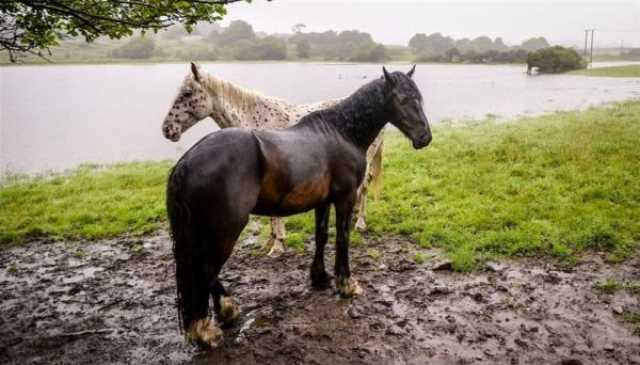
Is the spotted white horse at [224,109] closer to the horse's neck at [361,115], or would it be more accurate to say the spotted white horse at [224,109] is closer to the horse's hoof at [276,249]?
the horse's hoof at [276,249]

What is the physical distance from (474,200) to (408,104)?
4045 millimetres

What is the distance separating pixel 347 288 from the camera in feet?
16.3

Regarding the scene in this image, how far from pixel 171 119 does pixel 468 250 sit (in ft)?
15.5

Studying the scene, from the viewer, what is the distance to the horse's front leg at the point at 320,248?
4906 mm

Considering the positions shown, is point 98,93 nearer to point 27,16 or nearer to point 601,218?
point 27,16

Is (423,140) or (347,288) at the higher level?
(423,140)

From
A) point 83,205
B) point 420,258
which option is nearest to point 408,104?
point 420,258

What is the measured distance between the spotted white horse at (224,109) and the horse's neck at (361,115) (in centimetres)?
180

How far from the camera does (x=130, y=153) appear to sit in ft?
59.8

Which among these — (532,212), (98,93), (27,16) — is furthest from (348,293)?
(98,93)

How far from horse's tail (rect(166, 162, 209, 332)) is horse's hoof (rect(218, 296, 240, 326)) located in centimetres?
58

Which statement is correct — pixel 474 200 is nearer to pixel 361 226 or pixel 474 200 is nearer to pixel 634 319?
pixel 361 226

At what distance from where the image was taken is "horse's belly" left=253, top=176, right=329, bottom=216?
3.97 meters

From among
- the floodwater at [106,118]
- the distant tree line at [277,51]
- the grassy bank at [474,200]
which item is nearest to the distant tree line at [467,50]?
the distant tree line at [277,51]
